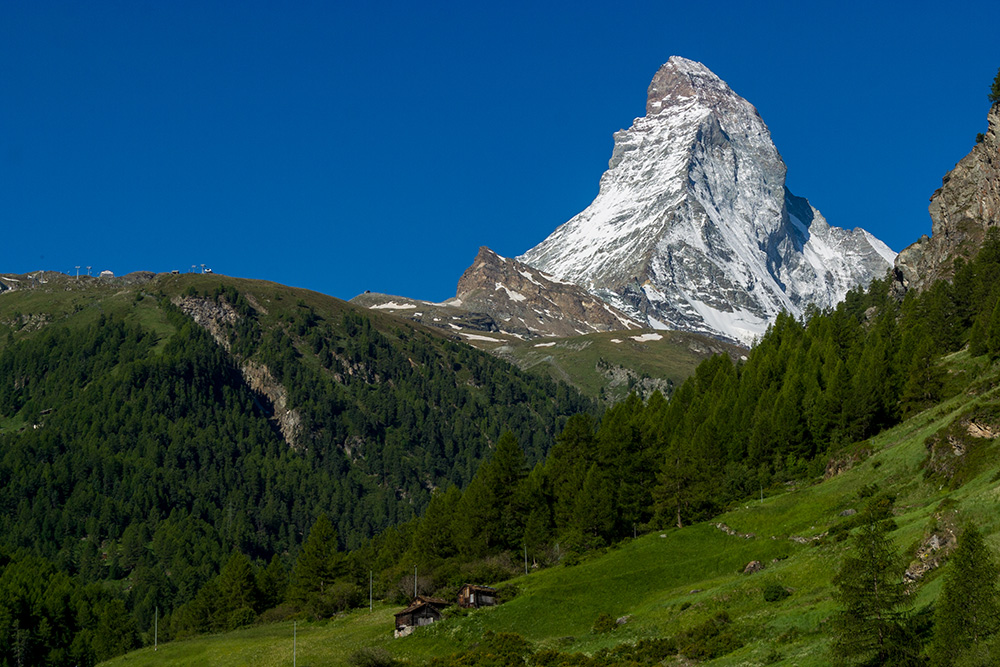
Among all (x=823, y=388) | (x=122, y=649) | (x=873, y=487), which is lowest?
(x=122, y=649)

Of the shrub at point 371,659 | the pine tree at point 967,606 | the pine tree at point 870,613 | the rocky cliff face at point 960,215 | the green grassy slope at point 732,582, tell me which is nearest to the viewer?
the pine tree at point 967,606

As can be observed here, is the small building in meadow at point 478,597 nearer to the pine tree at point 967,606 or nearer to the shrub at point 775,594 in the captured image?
the shrub at point 775,594

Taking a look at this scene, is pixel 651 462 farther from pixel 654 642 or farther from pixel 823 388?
pixel 654 642

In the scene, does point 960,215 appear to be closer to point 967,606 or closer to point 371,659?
point 371,659

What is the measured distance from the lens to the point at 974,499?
70688 millimetres

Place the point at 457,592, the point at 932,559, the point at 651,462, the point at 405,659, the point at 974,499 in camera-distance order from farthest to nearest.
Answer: the point at 651,462
the point at 457,592
the point at 405,659
the point at 974,499
the point at 932,559

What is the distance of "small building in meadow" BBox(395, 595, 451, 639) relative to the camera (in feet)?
326

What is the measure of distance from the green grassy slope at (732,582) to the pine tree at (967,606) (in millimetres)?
7774

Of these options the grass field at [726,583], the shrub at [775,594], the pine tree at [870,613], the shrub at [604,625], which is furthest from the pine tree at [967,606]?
the shrub at [604,625]

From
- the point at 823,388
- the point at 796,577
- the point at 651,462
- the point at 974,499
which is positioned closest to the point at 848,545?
the point at 796,577

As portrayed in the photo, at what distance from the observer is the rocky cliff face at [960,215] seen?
174m

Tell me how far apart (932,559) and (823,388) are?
2939 inches

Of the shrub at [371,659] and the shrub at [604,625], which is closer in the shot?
the shrub at [604,625]

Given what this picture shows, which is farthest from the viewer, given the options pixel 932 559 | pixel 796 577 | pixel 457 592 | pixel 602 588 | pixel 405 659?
pixel 457 592
